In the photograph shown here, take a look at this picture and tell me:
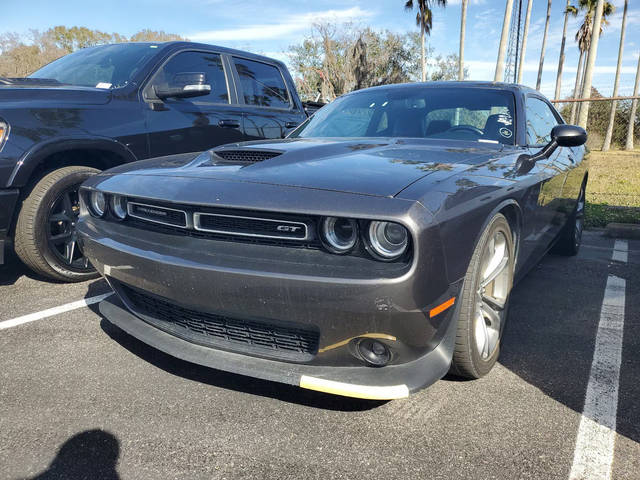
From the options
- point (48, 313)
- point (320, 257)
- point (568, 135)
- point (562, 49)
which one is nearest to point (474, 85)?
point (568, 135)

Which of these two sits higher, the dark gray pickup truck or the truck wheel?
the dark gray pickup truck

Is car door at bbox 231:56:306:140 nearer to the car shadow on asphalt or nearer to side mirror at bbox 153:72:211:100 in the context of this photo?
side mirror at bbox 153:72:211:100

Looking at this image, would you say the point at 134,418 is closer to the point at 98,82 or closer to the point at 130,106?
the point at 130,106

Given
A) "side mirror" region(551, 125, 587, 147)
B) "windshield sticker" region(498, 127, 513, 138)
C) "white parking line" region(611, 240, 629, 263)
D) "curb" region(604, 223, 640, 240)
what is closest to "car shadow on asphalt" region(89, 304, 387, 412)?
"windshield sticker" region(498, 127, 513, 138)

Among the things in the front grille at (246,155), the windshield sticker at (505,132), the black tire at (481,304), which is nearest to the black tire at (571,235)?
the windshield sticker at (505,132)

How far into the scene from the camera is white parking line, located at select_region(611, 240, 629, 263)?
4.68 metres

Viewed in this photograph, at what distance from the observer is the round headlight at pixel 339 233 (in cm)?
181

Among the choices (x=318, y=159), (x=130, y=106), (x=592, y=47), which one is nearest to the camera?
(x=318, y=159)

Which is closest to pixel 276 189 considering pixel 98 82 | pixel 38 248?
→ pixel 38 248

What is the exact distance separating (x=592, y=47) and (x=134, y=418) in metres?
17.3

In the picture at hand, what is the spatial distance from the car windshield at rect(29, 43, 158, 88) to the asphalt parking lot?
86.1 inches

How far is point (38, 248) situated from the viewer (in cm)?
341

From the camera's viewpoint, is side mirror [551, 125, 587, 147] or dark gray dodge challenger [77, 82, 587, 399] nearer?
dark gray dodge challenger [77, 82, 587, 399]

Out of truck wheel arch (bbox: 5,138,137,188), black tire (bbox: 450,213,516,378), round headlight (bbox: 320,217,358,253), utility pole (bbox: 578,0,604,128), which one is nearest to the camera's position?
round headlight (bbox: 320,217,358,253)
